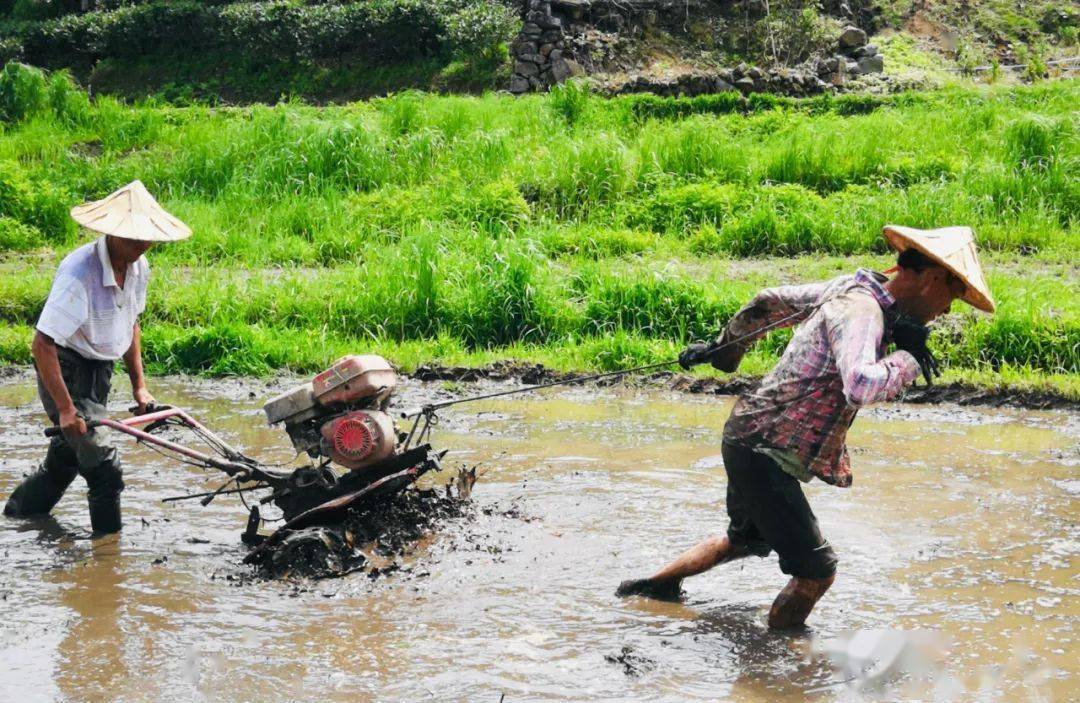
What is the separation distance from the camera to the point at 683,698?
4.55 metres

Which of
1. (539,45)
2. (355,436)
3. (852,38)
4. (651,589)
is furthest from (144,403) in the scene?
(852,38)

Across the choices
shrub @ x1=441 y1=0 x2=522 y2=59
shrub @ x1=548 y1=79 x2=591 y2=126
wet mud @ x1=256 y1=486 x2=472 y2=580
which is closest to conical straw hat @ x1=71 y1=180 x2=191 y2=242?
wet mud @ x1=256 y1=486 x2=472 y2=580

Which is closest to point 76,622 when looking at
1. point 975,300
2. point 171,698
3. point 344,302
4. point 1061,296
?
point 171,698

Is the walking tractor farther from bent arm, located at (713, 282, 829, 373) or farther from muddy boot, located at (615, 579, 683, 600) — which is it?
bent arm, located at (713, 282, 829, 373)

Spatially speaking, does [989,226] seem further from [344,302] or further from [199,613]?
[199,613]

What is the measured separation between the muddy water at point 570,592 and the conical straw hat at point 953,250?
1510 millimetres

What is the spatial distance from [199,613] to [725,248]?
7.47m

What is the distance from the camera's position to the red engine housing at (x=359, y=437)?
5699 mm

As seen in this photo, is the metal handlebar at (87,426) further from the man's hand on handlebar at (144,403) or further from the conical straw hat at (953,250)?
the conical straw hat at (953,250)

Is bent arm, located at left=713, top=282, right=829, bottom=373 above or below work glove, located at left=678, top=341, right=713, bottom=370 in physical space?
above

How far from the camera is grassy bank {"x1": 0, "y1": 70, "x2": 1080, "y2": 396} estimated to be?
991cm

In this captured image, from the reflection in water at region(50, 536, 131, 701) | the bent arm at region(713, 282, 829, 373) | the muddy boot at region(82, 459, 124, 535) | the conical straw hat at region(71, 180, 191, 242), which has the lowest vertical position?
the reflection in water at region(50, 536, 131, 701)

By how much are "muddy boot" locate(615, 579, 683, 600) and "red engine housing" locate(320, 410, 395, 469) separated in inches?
49.8

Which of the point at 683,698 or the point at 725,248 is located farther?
the point at 725,248
